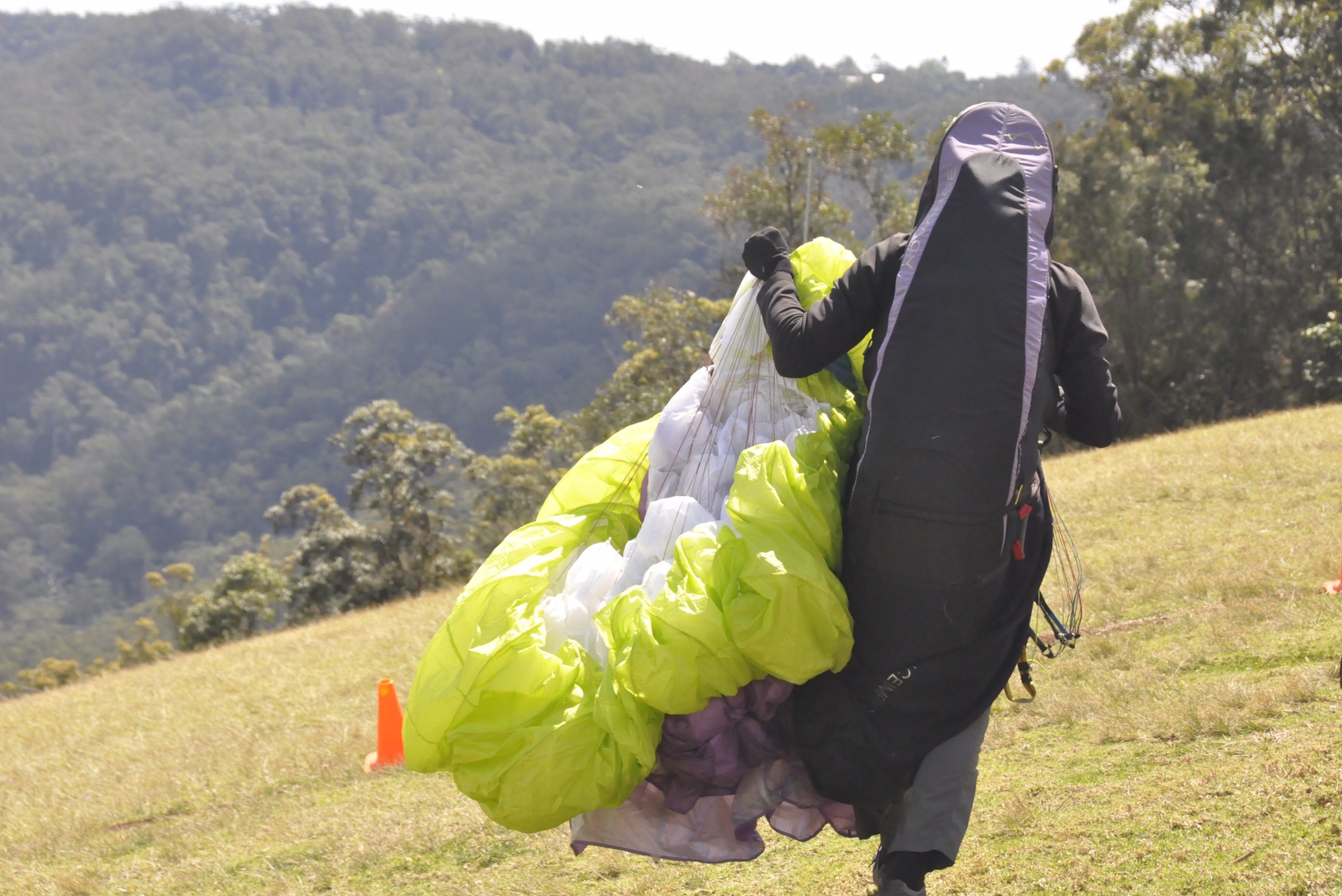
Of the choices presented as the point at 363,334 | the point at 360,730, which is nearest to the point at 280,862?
the point at 360,730

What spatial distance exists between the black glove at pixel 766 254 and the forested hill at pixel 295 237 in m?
62.6

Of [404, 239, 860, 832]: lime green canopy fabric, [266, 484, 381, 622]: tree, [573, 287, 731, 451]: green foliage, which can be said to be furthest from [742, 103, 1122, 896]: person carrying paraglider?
[266, 484, 381, 622]: tree

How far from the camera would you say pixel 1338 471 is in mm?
8039

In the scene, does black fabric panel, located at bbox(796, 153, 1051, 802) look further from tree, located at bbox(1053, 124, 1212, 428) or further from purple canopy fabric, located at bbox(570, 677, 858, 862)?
tree, located at bbox(1053, 124, 1212, 428)

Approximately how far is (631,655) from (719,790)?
419 mm

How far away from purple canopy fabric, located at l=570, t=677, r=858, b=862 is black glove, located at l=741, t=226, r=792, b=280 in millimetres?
1032

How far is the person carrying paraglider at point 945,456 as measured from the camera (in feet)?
8.25

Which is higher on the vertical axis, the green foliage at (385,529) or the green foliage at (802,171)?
the green foliage at (802,171)

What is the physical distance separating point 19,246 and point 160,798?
151539 mm

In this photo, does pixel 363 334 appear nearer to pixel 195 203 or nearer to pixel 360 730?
pixel 195 203

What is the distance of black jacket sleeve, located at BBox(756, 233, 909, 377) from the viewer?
271 cm

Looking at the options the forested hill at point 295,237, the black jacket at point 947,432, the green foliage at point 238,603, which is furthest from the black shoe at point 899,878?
the forested hill at point 295,237

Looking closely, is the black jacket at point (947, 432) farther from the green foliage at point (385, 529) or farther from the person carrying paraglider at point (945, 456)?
the green foliage at point (385, 529)

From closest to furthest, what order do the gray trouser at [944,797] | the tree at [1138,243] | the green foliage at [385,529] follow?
the gray trouser at [944,797] < the tree at [1138,243] < the green foliage at [385,529]
